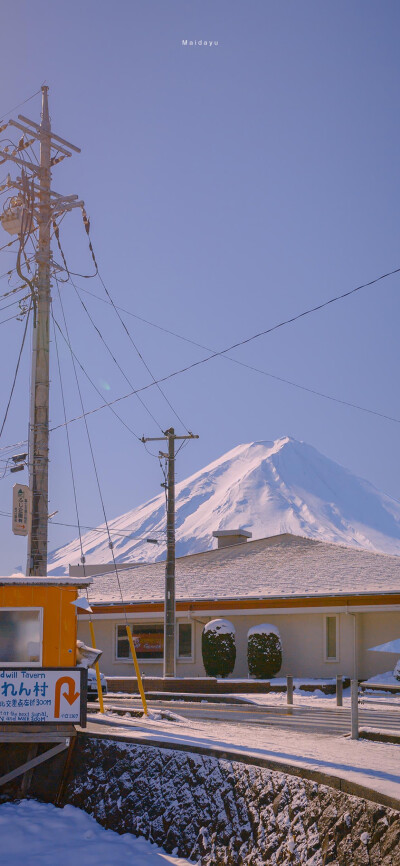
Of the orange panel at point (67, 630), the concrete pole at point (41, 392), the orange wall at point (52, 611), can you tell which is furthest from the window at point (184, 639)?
the orange wall at point (52, 611)

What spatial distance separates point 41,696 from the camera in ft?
48.4

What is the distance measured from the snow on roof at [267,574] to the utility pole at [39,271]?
16.9m

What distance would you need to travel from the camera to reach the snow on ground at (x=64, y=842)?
12.4m

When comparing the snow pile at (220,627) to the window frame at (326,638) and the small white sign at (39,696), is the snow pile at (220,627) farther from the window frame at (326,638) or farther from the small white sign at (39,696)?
the small white sign at (39,696)

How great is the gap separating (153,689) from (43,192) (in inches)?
645

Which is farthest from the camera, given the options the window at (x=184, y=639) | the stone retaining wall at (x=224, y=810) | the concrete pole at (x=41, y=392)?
the window at (x=184, y=639)

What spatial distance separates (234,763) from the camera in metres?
12.2

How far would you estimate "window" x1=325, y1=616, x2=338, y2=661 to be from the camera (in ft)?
112

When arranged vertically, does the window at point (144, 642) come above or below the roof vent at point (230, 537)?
below

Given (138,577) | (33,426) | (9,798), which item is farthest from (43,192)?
(138,577)

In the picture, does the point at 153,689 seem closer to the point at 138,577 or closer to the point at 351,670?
the point at 351,670

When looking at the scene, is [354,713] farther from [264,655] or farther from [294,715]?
[264,655]

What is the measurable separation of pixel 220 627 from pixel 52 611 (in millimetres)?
20323

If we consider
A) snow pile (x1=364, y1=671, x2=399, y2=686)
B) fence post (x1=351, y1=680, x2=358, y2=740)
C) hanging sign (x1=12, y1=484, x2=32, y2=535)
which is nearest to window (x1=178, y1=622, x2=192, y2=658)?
snow pile (x1=364, y1=671, x2=399, y2=686)
